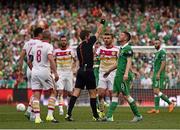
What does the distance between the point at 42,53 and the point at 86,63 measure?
1361mm

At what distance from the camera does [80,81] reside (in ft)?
67.6

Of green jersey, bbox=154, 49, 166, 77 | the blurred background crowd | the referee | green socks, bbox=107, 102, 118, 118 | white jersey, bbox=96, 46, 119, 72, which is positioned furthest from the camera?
the blurred background crowd

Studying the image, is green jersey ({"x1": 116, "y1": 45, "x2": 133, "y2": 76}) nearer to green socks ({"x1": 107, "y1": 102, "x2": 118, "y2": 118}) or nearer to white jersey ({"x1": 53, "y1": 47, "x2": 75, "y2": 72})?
green socks ({"x1": 107, "y1": 102, "x2": 118, "y2": 118})

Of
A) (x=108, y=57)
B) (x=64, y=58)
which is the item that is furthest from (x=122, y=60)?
(x=64, y=58)

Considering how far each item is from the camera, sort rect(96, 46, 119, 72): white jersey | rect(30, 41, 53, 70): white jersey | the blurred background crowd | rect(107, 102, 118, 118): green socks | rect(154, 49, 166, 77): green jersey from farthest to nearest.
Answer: the blurred background crowd < rect(154, 49, 166, 77): green jersey < rect(96, 46, 119, 72): white jersey < rect(107, 102, 118, 118): green socks < rect(30, 41, 53, 70): white jersey

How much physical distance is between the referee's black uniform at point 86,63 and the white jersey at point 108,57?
2.54 m

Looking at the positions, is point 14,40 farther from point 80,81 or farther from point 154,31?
point 80,81

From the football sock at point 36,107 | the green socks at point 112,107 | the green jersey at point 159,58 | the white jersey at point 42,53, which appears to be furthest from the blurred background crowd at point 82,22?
the football sock at point 36,107

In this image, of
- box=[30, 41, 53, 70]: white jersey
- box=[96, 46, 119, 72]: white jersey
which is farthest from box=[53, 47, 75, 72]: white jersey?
box=[30, 41, 53, 70]: white jersey

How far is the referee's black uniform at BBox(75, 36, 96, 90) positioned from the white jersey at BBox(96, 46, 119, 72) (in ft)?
8.34

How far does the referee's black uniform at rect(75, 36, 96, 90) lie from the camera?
67.1 ft

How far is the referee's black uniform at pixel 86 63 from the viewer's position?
67.1ft

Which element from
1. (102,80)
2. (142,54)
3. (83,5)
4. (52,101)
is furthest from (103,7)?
(52,101)

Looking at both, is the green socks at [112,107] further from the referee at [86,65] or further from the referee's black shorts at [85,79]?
the referee's black shorts at [85,79]
